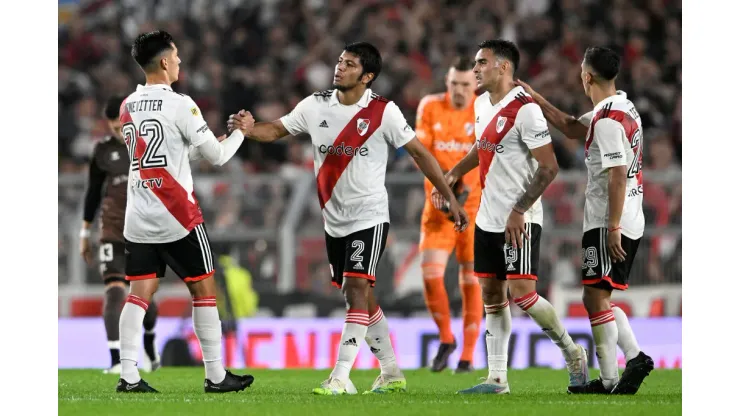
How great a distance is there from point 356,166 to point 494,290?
1.22 metres

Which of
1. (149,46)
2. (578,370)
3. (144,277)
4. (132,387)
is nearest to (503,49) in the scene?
(578,370)

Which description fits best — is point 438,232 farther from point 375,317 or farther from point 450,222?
point 375,317

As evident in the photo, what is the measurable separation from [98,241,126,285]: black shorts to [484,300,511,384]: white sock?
3.68 meters

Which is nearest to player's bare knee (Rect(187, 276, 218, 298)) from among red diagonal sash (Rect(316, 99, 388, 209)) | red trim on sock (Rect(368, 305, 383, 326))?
red diagonal sash (Rect(316, 99, 388, 209))

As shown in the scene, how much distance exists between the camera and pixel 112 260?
9.89m

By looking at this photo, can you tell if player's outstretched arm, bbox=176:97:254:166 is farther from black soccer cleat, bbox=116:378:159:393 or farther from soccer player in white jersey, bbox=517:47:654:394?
soccer player in white jersey, bbox=517:47:654:394

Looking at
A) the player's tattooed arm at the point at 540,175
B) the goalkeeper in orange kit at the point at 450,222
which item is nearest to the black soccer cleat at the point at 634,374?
the player's tattooed arm at the point at 540,175

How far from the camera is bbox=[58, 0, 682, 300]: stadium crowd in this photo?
1755 centimetres

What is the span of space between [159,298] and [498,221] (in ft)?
21.9

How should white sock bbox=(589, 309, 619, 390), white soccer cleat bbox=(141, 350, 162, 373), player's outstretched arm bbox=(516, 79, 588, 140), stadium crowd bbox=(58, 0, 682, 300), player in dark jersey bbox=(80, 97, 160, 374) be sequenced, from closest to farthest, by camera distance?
white sock bbox=(589, 309, 619, 390)
player's outstretched arm bbox=(516, 79, 588, 140)
player in dark jersey bbox=(80, 97, 160, 374)
white soccer cleat bbox=(141, 350, 162, 373)
stadium crowd bbox=(58, 0, 682, 300)

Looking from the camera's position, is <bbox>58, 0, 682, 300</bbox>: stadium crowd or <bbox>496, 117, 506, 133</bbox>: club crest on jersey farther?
<bbox>58, 0, 682, 300</bbox>: stadium crowd

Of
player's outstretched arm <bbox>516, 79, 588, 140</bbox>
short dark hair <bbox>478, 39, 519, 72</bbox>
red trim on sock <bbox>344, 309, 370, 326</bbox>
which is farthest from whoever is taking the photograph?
player's outstretched arm <bbox>516, 79, 588, 140</bbox>
